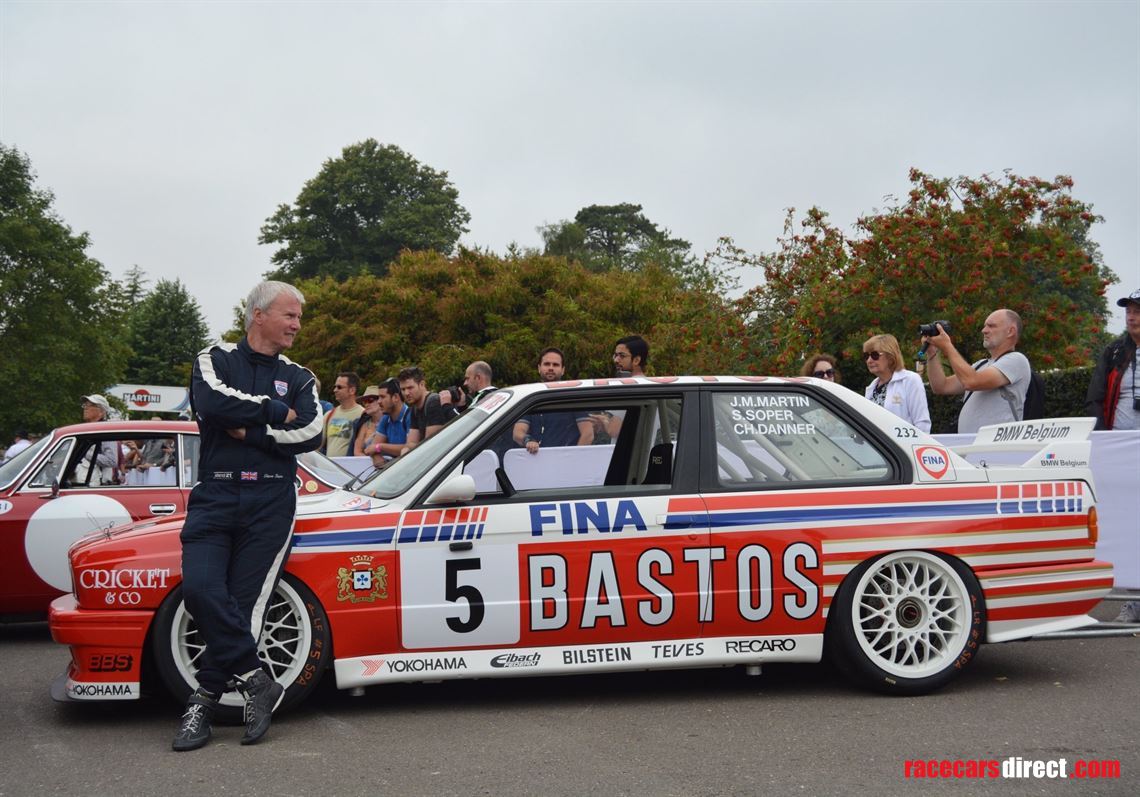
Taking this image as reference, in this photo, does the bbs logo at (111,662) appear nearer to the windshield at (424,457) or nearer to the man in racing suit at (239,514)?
the man in racing suit at (239,514)

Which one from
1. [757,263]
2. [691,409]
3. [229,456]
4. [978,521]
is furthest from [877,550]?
[757,263]

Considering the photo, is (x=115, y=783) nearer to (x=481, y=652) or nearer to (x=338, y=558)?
(x=338, y=558)

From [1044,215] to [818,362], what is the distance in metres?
12.9

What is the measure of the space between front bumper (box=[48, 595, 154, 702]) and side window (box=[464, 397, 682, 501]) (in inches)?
65.2

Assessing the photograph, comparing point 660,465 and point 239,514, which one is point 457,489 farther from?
point 660,465

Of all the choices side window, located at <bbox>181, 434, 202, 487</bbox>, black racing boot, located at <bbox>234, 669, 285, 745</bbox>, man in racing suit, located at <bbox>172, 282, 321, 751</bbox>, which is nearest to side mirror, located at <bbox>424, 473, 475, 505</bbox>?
man in racing suit, located at <bbox>172, 282, 321, 751</bbox>

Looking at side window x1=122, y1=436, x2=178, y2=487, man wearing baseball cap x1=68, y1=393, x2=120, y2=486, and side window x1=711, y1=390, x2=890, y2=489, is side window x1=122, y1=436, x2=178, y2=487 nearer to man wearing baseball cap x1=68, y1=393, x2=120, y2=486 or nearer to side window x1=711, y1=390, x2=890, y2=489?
man wearing baseball cap x1=68, y1=393, x2=120, y2=486

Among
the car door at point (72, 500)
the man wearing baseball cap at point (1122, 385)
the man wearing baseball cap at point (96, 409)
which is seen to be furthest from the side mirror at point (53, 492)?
the man wearing baseball cap at point (1122, 385)

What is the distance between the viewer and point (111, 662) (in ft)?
17.0

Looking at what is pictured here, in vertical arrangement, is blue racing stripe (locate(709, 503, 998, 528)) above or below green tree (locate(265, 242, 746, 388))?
below

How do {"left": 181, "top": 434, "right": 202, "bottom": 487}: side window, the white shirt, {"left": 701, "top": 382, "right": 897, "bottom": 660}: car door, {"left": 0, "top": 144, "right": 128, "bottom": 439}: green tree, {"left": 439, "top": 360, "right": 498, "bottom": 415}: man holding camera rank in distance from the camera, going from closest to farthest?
{"left": 701, "top": 382, "right": 897, "bottom": 660}: car door < {"left": 181, "top": 434, "right": 202, "bottom": 487}: side window < the white shirt < {"left": 439, "top": 360, "right": 498, "bottom": 415}: man holding camera < {"left": 0, "top": 144, "right": 128, "bottom": 439}: green tree

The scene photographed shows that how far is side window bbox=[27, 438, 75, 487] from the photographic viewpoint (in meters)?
7.95

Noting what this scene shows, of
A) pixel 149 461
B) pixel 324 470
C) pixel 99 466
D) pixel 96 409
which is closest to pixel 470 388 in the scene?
pixel 324 470

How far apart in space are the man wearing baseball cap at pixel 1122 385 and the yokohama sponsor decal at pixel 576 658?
3212 mm
